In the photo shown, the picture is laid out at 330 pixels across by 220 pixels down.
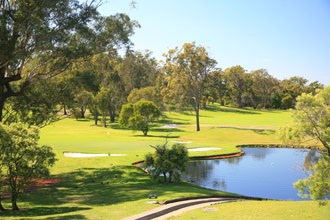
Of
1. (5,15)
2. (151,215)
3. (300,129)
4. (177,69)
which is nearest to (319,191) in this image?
(300,129)

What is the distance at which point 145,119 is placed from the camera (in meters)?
67.7

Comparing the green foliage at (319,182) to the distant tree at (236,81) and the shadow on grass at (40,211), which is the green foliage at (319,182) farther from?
the distant tree at (236,81)

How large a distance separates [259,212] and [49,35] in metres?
19.4

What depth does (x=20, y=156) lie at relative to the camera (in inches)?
866

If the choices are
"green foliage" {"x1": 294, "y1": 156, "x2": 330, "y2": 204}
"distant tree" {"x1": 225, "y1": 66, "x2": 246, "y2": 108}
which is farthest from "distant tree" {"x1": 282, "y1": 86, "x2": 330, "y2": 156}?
"distant tree" {"x1": 225, "y1": 66, "x2": 246, "y2": 108}

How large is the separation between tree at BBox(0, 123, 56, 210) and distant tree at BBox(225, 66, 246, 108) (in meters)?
124

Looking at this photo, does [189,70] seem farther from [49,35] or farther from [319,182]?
[319,182]

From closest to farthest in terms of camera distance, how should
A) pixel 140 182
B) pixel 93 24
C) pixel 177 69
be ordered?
pixel 140 182, pixel 93 24, pixel 177 69

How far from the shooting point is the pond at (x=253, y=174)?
30969 millimetres

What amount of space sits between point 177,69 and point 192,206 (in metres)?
56.2

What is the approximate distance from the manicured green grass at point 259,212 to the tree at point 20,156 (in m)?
9.74

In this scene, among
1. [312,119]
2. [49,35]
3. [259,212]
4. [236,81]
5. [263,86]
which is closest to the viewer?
[312,119]

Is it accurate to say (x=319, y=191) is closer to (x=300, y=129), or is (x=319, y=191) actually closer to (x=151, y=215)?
(x=300, y=129)

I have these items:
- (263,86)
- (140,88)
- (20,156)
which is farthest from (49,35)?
(263,86)
